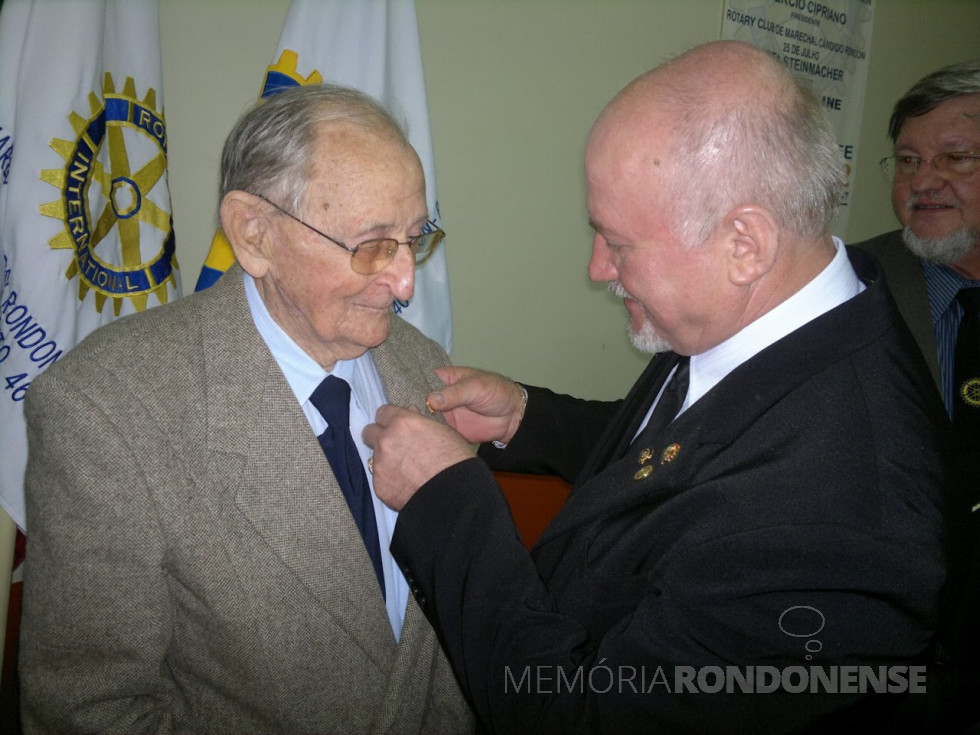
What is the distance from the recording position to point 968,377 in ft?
6.51

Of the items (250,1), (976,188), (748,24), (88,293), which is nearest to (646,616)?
(88,293)

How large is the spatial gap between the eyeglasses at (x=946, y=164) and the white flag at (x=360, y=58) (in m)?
1.62

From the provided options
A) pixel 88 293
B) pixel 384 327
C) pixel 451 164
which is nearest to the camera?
pixel 384 327

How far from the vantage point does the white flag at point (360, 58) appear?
209cm

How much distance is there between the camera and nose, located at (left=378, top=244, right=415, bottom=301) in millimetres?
1208

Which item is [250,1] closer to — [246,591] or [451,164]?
[451,164]

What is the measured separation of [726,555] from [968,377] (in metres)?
1.54

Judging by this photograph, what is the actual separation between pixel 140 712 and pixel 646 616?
796 mm

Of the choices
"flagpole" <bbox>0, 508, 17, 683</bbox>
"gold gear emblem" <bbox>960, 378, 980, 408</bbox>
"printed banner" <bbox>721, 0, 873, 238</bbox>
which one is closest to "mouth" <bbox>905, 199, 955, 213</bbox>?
"gold gear emblem" <bbox>960, 378, 980, 408</bbox>

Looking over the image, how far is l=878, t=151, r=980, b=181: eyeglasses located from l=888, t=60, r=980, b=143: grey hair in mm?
150

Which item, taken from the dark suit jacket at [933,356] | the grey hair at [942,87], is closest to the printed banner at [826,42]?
the grey hair at [942,87]

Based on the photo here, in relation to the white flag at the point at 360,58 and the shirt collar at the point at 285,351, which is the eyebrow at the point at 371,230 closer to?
the shirt collar at the point at 285,351

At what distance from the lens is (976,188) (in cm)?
219

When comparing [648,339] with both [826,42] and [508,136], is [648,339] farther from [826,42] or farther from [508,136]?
[826,42]
